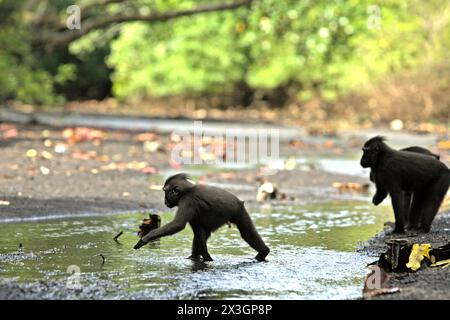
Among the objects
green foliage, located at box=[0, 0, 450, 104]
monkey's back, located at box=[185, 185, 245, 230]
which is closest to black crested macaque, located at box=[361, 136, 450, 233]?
monkey's back, located at box=[185, 185, 245, 230]

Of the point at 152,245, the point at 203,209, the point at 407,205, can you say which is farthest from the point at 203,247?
the point at 407,205

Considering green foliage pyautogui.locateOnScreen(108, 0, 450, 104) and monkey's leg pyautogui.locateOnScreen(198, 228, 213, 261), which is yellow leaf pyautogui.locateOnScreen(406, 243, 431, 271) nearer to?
monkey's leg pyautogui.locateOnScreen(198, 228, 213, 261)

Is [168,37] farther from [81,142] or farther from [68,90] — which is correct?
[68,90]

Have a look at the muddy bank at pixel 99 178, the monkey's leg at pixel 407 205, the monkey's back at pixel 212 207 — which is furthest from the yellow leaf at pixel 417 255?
the muddy bank at pixel 99 178

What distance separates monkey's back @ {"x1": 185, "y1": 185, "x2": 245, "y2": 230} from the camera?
28.0 ft

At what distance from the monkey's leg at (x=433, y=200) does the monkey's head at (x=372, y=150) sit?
2.29ft

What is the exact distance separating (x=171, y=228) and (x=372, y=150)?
290cm

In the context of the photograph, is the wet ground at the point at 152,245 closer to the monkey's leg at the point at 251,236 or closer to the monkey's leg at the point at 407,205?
the monkey's leg at the point at 251,236

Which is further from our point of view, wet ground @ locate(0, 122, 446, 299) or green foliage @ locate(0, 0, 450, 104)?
green foliage @ locate(0, 0, 450, 104)

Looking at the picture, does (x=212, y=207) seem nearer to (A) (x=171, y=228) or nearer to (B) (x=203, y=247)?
(B) (x=203, y=247)

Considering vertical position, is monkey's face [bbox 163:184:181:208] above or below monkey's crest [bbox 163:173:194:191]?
below

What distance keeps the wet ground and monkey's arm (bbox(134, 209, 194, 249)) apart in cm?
26

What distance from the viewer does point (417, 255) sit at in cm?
809
